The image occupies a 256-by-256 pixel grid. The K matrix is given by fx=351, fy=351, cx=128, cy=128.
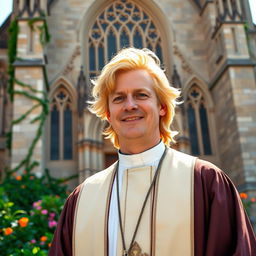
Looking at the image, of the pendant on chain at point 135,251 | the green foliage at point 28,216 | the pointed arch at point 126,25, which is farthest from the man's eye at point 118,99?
the pointed arch at point 126,25

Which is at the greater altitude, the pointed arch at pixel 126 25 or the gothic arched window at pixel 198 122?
the pointed arch at pixel 126 25

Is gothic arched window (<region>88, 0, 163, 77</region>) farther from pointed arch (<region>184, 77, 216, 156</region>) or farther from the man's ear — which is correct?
the man's ear

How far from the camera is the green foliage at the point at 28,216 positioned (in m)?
4.39

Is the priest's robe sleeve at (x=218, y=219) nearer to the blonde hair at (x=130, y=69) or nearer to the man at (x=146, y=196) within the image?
the man at (x=146, y=196)

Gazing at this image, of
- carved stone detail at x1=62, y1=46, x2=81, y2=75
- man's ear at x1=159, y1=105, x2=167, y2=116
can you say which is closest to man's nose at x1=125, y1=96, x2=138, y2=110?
man's ear at x1=159, y1=105, x2=167, y2=116

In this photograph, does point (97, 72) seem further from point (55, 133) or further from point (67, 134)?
point (55, 133)

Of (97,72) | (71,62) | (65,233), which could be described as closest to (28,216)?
(65,233)

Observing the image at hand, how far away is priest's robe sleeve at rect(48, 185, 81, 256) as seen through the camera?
1.82 metres

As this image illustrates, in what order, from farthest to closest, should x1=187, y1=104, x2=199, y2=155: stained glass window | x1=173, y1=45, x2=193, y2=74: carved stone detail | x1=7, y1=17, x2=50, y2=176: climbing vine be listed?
x1=173, y1=45, x2=193, y2=74: carved stone detail → x1=187, y1=104, x2=199, y2=155: stained glass window → x1=7, y1=17, x2=50, y2=176: climbing vine

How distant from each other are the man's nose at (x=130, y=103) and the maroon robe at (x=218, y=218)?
43 centimetres

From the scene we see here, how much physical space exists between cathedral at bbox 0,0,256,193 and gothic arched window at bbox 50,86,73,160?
0.11 ft

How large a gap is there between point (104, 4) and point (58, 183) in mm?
7037

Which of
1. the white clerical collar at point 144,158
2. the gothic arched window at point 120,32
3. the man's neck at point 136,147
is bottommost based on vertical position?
the white clerical collar at point 144,158

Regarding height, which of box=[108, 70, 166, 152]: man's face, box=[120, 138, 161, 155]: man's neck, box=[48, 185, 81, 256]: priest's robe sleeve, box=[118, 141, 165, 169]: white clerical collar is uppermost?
box=[108, 70, 166, 152]: man's face
